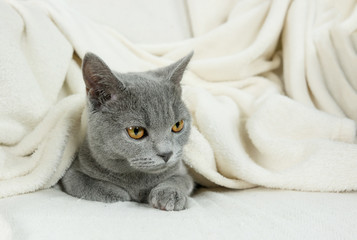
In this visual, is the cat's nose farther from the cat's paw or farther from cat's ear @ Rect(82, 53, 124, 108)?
cat's ear @ Rect(82, 53, 124, 108)

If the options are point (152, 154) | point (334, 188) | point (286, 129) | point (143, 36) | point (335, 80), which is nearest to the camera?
point (152, 154)

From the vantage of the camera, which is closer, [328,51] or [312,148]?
[312,148]

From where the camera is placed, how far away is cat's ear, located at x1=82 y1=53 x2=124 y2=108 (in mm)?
856

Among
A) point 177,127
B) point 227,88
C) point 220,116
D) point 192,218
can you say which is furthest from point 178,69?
point 227,88

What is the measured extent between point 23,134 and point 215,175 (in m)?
0.68

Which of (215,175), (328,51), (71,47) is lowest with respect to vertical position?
(215,175)

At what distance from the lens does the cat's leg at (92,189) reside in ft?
3.16

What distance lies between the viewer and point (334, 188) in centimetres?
100

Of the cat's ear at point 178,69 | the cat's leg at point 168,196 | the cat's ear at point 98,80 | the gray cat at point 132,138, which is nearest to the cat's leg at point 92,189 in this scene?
the gray cat at point 132,138

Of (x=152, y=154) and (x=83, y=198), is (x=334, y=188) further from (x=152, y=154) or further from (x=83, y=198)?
(x=83, y=198)

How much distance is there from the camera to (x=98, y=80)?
2.98ft

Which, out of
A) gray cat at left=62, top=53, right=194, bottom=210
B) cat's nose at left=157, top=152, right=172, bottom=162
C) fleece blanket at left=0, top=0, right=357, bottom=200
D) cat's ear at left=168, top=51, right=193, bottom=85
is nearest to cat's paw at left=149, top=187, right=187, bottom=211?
gray cat at left=62, top=53, right=194, bottom=210

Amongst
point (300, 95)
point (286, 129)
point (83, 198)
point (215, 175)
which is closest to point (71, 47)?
point (83, 198)

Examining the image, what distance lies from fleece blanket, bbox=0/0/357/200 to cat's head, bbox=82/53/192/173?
0.19m
